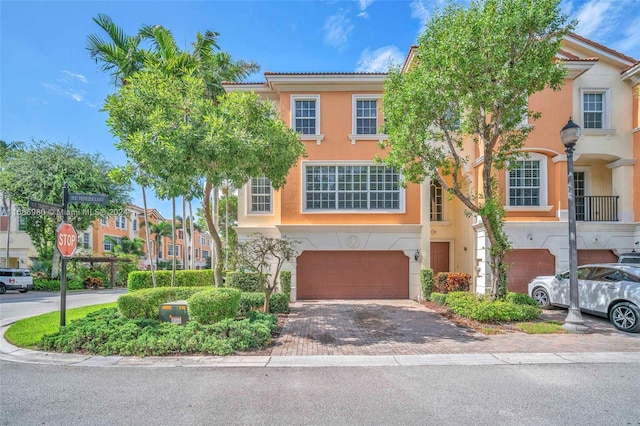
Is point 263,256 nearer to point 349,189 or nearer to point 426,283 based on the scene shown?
point 349,189

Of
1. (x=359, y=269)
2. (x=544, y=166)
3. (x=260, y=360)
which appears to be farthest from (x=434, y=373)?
(x=544, y=166)

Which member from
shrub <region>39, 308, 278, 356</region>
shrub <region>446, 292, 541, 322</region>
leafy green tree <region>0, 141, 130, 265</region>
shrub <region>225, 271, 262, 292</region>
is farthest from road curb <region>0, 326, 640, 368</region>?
leafy green tree <region>0, 141, 130, 265</region>

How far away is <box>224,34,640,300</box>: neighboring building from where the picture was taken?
1417 centimetres

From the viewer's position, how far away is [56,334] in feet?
25.8

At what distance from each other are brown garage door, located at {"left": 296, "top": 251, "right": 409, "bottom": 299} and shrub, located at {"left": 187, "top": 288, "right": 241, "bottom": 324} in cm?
652

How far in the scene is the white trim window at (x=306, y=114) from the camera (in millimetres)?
15188

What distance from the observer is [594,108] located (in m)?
14.7

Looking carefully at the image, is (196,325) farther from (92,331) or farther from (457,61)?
(457,61)

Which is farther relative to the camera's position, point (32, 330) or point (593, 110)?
point (593, 110)

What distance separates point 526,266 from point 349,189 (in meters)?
7.80

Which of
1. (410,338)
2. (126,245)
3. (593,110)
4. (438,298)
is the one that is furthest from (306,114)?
(126,245)

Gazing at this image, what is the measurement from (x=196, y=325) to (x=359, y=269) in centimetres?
844

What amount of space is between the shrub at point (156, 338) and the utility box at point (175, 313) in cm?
48

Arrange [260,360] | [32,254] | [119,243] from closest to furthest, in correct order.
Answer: [260,360], [32,254], [119,243]
